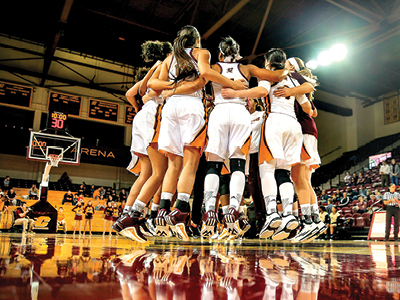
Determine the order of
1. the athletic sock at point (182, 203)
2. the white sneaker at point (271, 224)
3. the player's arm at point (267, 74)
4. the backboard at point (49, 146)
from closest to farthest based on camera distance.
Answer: the athletic sock at point (182, 203)
the white sneaker at point (271, 224)
the player's arm at point (267, 74)
the backboard at point (49, 146)

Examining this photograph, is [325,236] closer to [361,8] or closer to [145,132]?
[361,8]

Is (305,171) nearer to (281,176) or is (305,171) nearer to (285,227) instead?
(281,176)

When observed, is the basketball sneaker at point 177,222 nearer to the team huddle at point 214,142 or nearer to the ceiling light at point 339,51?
the team huddle at point 214,142

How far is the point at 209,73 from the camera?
2.91 metres

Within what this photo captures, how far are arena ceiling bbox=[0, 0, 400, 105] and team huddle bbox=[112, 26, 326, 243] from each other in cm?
763

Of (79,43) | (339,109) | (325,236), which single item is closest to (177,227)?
(325,236)

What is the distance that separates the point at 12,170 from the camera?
17844mm

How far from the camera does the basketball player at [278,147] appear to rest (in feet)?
9.75

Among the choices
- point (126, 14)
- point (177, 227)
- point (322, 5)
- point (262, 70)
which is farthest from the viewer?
point (126, 14)

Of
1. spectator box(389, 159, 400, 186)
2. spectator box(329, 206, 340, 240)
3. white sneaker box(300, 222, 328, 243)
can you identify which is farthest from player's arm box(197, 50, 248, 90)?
spectator box(389, 159, 400, 186)

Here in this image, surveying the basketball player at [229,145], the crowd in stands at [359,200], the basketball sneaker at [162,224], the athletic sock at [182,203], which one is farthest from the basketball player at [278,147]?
the crowd in stands at [359,200]

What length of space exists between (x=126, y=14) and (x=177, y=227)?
12072 millimetres

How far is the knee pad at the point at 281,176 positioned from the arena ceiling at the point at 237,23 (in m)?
8.14

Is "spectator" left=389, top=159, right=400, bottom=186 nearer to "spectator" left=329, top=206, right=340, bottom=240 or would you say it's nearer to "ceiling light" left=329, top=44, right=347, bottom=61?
"spectator" left=329, top=206, right=340, bottom=240
